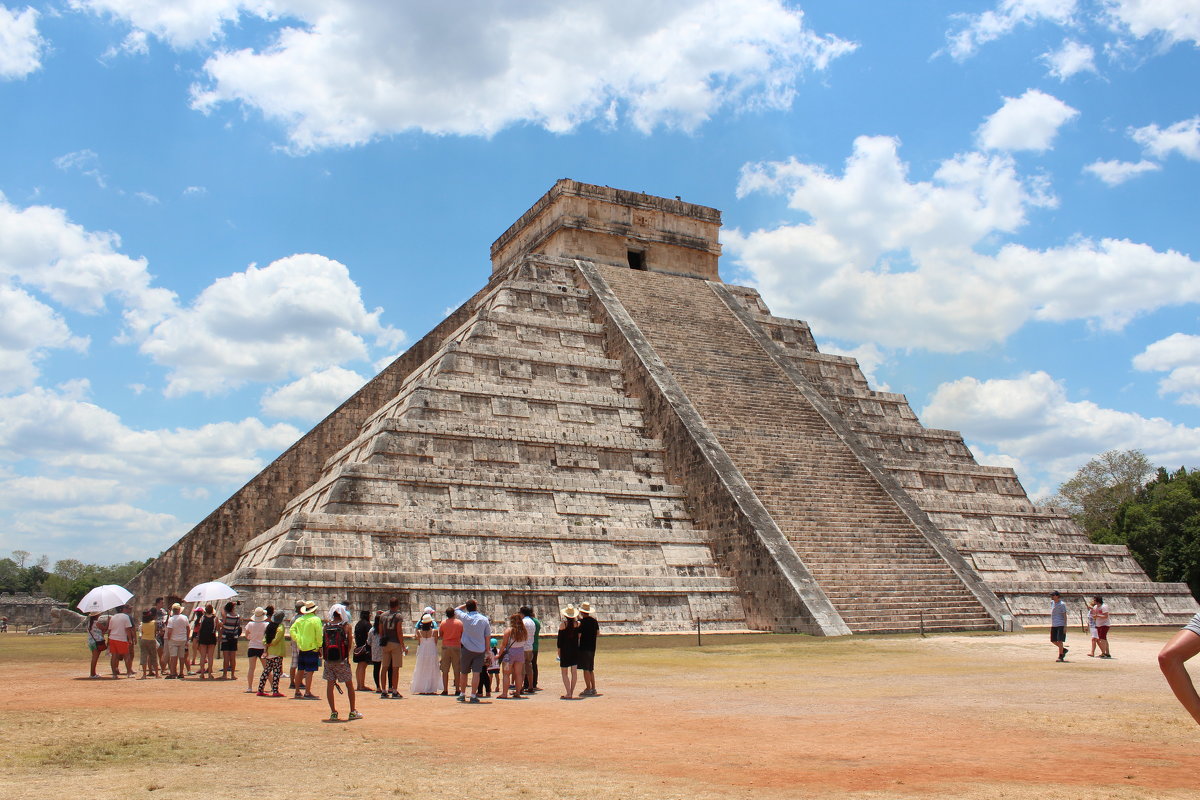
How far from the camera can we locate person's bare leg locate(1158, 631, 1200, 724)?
9.68 feet

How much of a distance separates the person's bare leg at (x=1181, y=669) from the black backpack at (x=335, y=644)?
7.39 meters

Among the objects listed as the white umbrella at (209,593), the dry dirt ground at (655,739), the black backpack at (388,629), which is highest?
the white umbrella at (209,593)

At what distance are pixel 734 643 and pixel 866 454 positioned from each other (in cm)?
780

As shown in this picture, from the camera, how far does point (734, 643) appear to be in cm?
1559

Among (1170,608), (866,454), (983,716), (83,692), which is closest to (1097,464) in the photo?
(1170,608)

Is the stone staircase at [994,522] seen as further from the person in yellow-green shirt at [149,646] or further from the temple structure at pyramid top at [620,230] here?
the person in yellow-green shirt at [149,646]

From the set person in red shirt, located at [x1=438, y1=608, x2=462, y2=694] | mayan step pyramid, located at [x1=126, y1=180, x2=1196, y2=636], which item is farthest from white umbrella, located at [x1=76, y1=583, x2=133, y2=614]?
person in red shirt, located at [x1=438, y1=608, x2=462, y2=694]

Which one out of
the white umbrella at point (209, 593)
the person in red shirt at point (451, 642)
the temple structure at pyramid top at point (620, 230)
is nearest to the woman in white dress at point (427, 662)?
the person in red shirt at point (451, 642)

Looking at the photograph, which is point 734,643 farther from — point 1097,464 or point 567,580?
point 1097,464

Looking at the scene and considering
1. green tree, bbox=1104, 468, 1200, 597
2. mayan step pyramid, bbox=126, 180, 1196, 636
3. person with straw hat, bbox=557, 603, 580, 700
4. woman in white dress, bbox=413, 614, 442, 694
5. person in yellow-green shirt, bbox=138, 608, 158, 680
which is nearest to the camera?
person with straw hat, bbox=557, 603, 580, 700

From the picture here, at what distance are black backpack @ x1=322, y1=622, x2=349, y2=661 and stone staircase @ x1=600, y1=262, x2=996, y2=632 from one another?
400 inches

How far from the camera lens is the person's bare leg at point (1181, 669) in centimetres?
295

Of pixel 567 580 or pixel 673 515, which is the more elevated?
pixel 673 515

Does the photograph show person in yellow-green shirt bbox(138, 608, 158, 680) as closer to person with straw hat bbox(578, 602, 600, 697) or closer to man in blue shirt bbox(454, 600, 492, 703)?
man in blue shirt bbox(454, 600, 492, 703)
